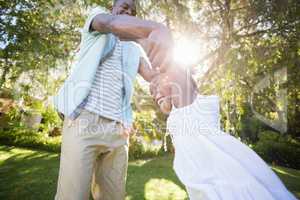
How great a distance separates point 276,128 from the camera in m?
18.0

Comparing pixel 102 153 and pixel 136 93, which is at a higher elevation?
pixel 136 93

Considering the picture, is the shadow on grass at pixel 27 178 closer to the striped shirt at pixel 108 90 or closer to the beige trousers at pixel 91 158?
the beige trousers at pixel 91 158

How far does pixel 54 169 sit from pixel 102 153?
5871 millimetres

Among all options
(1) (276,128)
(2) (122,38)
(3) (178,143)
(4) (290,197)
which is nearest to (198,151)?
(3) (178,143)

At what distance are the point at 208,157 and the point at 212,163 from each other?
3cm

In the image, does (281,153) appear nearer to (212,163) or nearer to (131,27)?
(212,163)

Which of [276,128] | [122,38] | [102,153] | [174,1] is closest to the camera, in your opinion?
[122,38]

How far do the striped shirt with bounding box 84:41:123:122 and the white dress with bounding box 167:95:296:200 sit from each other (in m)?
0.77

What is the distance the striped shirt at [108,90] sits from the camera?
5.84 feet

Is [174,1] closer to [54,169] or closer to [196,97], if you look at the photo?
[54,169]

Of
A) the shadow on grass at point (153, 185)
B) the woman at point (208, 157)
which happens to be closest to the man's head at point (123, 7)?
the woman at point (208, 157)

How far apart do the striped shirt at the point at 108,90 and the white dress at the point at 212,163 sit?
77cm

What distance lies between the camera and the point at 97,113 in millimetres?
1778

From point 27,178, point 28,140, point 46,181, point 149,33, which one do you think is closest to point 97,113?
point 149,33
